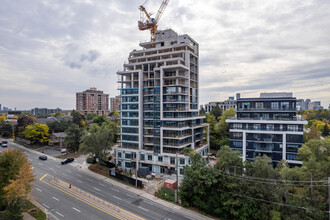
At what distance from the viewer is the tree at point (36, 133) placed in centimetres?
8306

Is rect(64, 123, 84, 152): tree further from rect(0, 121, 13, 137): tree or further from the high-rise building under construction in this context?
rect(0, 121, 13, 137): tree

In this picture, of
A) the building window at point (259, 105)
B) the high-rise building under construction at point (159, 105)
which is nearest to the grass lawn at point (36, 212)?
the high-rise building under construction at point (159, 105)

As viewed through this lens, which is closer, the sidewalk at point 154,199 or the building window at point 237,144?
the sidewalk at point 154,199

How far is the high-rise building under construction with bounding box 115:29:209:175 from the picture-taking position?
56.5 m

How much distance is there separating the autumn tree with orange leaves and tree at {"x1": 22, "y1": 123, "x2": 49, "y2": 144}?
54.8 metres

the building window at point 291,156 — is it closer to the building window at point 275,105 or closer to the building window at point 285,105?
the building window at point 285,105

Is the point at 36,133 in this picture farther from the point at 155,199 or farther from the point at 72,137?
the point at 155,199

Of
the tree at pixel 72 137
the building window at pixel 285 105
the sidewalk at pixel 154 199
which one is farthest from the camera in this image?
the tree at pixel 72 137

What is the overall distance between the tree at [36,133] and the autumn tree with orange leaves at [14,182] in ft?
180

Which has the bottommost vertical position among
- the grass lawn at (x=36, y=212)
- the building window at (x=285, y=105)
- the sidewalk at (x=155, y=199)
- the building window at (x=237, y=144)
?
the sidewalk at (x=155, y=199)

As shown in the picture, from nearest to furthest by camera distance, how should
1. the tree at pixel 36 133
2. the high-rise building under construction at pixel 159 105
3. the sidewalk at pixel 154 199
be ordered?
the sidewalk at pixel 154 199 < the high-rise building under construction at pixel 159 105 < the tree at pixel 36 133

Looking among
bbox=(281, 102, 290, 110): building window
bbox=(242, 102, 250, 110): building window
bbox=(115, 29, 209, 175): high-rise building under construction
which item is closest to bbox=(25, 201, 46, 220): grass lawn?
bbox=(115, 29, 209, 175): high-rise building under construction

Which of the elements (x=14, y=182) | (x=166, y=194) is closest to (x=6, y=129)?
(x=14, y=182)

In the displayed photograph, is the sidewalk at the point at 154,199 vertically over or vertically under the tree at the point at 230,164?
under
